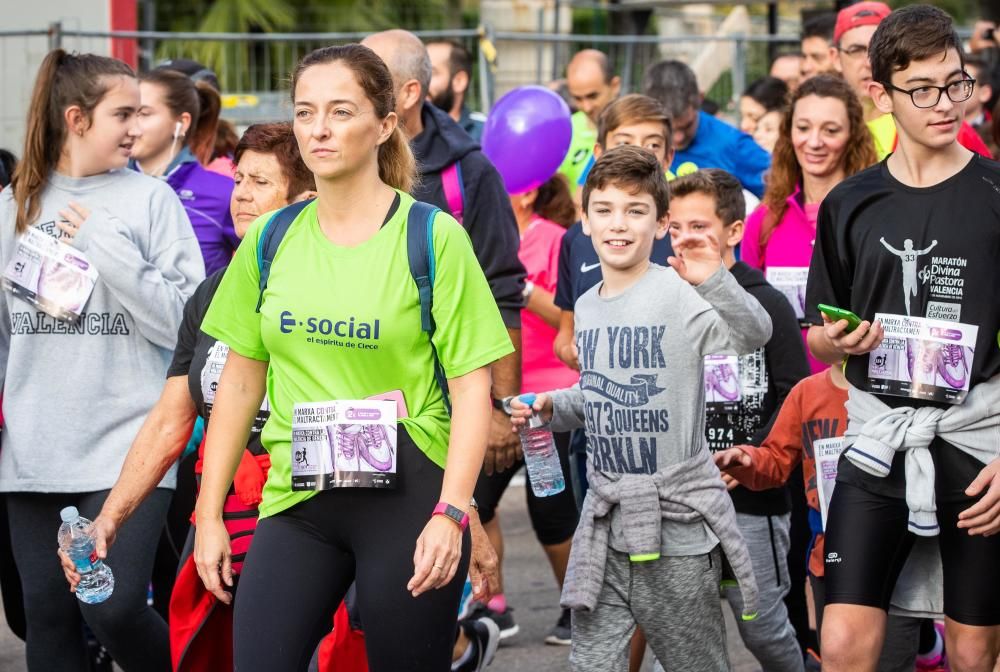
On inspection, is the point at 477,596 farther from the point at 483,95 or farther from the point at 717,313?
the point at 483,95

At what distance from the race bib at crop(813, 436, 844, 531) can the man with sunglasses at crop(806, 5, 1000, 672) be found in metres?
0.46

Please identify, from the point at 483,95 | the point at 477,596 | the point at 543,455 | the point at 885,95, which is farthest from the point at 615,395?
the point at 483,95

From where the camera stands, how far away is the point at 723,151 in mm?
8062

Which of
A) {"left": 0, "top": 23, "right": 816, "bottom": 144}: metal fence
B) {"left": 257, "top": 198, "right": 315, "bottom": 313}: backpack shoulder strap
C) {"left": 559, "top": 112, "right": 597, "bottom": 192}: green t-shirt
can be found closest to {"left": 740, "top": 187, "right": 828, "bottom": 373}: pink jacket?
{"left": 559, "top": 112, "right": 597, "bottom": 192}: green t-shirt

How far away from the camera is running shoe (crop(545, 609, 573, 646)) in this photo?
651cm

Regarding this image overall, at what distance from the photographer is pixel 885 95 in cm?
441

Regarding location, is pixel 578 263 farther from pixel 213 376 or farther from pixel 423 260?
pixel 423 260

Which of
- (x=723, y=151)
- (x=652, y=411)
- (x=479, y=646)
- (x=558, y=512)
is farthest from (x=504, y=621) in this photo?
(x=723, y=151)

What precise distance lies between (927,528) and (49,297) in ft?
9.22

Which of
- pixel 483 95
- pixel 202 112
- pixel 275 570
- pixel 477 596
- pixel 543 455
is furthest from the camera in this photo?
pixel 483 95

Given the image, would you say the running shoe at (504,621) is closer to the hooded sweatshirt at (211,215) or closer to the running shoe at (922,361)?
the hooded sweatshirt at (211,215)

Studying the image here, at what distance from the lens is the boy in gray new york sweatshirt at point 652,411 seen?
447 centimetres

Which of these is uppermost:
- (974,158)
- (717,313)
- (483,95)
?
(483,95)

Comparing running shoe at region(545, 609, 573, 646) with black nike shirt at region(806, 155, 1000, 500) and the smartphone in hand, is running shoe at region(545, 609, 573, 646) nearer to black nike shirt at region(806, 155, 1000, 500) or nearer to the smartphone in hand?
black nike shirt at region(806, 155, 1000, 500)
